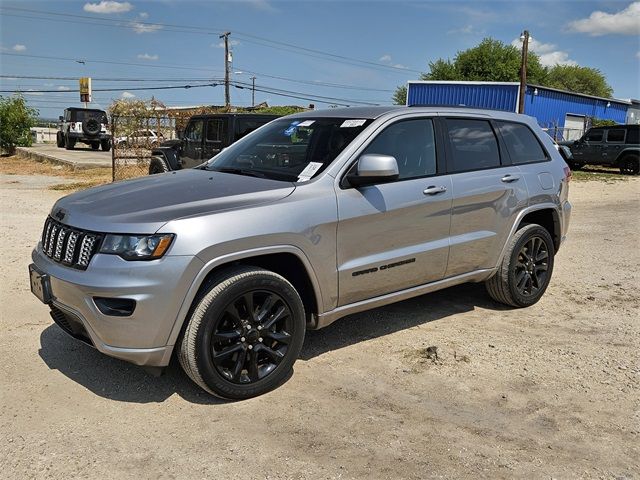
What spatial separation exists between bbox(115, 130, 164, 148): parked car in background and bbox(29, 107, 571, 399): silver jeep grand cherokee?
11.9 meters

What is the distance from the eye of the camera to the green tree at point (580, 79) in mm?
76250

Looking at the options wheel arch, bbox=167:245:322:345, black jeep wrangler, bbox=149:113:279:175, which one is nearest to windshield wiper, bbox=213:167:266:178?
wheel arch, bbox=167:245:322:345

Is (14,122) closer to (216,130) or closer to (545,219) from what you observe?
(216,130)

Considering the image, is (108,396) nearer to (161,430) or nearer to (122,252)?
(161,430)

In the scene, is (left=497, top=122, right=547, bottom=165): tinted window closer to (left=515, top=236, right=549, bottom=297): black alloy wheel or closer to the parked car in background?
(left=515, top=236, right=549, bottom=297): black alloy wheel

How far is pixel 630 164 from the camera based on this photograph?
2134 centimetres

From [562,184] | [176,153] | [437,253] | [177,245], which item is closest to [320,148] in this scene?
[437,253]

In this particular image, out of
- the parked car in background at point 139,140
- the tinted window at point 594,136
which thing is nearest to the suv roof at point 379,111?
the parked car in background at point 139,140

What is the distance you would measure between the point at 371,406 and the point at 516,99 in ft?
103

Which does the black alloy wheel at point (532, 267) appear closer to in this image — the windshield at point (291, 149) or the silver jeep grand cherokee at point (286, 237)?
the silver jeep grand cherokee at point (286, 237)

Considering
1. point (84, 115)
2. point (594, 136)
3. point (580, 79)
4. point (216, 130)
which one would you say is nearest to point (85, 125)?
point (84, 115)

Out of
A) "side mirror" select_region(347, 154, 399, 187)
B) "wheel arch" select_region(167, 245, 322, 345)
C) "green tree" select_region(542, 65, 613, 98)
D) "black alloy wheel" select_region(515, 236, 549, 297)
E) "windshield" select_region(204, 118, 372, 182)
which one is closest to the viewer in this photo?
"wheel arch" select_region(167, 245, 322, 345)

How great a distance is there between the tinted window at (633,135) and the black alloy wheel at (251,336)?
21016 millimetres

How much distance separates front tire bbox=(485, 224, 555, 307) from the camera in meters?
5.05
